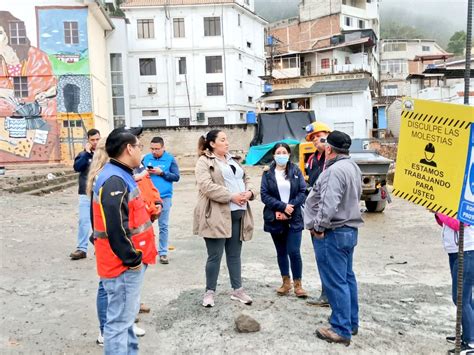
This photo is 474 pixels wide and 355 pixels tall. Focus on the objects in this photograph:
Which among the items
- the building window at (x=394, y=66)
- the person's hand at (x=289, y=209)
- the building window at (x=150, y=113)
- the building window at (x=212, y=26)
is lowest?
the person's hand at (x=289, y=209)

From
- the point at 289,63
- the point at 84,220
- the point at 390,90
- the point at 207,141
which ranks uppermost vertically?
the point at 289,63

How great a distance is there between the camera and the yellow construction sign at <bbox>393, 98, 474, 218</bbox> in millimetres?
3141

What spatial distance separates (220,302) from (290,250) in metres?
0.93

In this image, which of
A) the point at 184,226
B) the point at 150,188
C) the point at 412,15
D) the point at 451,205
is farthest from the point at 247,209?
the point at 412,15

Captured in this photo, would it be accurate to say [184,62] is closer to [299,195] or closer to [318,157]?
[318,157]

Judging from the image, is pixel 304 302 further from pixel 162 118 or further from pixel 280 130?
pixel 162 118

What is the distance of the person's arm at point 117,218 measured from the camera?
10.1 feet

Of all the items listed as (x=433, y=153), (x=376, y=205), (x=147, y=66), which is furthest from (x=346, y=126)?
(x=433, y=153)

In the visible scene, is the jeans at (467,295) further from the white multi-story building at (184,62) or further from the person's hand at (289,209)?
the white multi-story building at (184,62)

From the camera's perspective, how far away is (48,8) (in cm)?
2762

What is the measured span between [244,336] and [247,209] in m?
1.35

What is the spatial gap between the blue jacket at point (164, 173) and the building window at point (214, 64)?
116ft

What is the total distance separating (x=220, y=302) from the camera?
4887 mm

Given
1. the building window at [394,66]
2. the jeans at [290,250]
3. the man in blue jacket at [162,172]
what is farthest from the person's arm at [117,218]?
the building window at [394,66]
